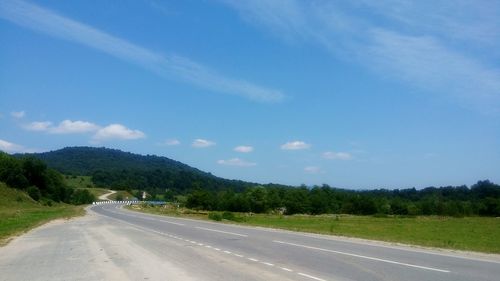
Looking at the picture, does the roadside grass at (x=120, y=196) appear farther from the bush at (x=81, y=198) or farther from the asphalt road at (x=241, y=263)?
the asphalt road at (x=241, y=263)

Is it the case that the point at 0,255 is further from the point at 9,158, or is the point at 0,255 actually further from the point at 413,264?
the point at 9,158

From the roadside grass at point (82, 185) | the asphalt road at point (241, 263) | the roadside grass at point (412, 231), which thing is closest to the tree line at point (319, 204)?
the roadside grass at point (412, 231)

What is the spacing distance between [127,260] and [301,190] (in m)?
120

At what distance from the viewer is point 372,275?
1258 centimetres

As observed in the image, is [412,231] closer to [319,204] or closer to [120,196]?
[319,204]

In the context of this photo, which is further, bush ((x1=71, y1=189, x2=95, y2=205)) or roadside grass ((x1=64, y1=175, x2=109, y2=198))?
roadside grass ((x1=64, y1=175, x2=109, y2=198))

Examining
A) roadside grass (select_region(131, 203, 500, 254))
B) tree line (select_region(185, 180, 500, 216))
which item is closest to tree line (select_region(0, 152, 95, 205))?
tree line (select_region(185, 180, 500, 216))

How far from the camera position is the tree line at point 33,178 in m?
109

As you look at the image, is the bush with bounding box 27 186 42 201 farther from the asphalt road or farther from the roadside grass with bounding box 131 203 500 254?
Answer: the asphalt road

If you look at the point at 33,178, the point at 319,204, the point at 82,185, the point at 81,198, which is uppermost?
the point at 82,185

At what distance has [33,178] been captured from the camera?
119 metres

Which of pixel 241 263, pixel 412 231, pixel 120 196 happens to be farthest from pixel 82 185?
pixel 241 263

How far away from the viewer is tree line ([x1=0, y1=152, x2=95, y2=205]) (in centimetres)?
10869

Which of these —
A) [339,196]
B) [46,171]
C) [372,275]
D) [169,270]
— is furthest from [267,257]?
[339,196]
